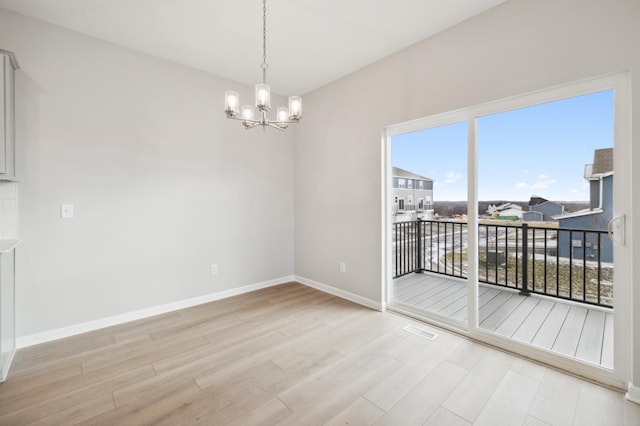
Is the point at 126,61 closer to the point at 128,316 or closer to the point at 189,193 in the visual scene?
the point at 189,193

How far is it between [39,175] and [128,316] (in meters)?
1.62

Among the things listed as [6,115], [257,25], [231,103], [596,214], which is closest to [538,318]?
[596,214]

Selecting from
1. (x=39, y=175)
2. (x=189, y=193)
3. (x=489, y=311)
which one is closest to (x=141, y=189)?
(x=189, y=193)

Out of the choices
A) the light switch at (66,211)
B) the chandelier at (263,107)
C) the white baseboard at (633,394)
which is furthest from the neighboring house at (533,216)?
the light switch at (66,211)

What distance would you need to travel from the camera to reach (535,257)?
8.03 ft

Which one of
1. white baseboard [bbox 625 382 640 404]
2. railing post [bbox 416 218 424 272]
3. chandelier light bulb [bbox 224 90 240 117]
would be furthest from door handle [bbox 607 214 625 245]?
chandelier light bulb [bbox 224 90 240 117]

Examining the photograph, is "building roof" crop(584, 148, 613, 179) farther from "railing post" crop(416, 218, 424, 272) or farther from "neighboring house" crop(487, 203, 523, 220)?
"railing post" crop(416, 218, 424, 272)

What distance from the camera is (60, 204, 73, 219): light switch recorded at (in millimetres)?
2611

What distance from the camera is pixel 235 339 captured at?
2.60m

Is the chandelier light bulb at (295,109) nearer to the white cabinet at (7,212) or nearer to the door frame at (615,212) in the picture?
the door frame at (615,212)

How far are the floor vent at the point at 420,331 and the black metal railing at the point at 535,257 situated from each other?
731 millimetres

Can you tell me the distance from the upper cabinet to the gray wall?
0.20m

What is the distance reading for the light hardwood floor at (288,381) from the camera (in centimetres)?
166

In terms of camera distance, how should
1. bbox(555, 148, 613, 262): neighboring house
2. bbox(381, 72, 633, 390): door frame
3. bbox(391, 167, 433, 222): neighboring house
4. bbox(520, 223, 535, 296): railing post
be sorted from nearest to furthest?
bbox(381, 72, 633, 390): door frame, bbox(555, 148, 613, 262): neighboring house, bbox(520, 223, 535, 296): railing post, bbox(391, 167, 433, 222): neighboring house
